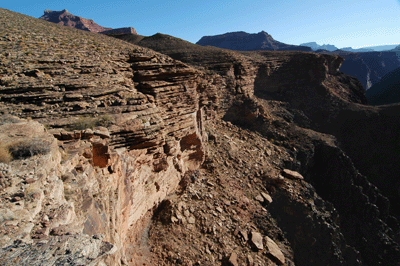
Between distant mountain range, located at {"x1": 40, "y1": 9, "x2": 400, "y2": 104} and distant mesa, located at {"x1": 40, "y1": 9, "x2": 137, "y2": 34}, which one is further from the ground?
distant mesa, located at {"x1": 40, "y1": 9, "x2": 137, "y2": 34}

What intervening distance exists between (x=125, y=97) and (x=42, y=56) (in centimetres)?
440

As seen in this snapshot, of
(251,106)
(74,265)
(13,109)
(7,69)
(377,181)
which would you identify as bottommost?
(377,181)

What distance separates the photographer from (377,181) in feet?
63.9

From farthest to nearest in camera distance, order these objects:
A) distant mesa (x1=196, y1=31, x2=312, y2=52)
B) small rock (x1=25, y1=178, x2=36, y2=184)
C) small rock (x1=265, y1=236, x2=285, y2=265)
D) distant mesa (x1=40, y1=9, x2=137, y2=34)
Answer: distant mesa (x1=196, y1=31, x2=312, y2=52) < distant mesa (x1=40, y1=9, x2=137, y2=34) < small rock (x1=265, y1=236, x2=285, y2=265) < small rock (x1=25, y1=178, x2=36, y2=184)

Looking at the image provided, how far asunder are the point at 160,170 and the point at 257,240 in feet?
17.6

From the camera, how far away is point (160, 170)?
919cm

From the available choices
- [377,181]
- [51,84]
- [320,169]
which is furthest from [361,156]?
[51,84]

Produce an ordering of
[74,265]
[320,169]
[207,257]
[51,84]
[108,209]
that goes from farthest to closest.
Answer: [320,169] < [207,257] < [51,84] < [108,209] < [74,265]

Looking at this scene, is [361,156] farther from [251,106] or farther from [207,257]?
[207,257]

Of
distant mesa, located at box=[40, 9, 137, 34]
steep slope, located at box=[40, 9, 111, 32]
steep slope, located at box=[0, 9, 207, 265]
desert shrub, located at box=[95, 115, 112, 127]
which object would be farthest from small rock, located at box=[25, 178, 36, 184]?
steep slope, located at box=[40, 9, 111, 32]

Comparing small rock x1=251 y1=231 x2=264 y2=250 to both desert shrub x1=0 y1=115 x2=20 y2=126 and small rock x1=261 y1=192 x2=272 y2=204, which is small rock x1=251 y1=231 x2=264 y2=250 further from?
desert shrub x1=0 y1=115 x2=20 y2=126

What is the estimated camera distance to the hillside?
3465 mm

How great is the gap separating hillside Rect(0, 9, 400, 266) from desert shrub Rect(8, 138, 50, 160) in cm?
2

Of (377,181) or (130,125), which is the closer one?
(130,125)
